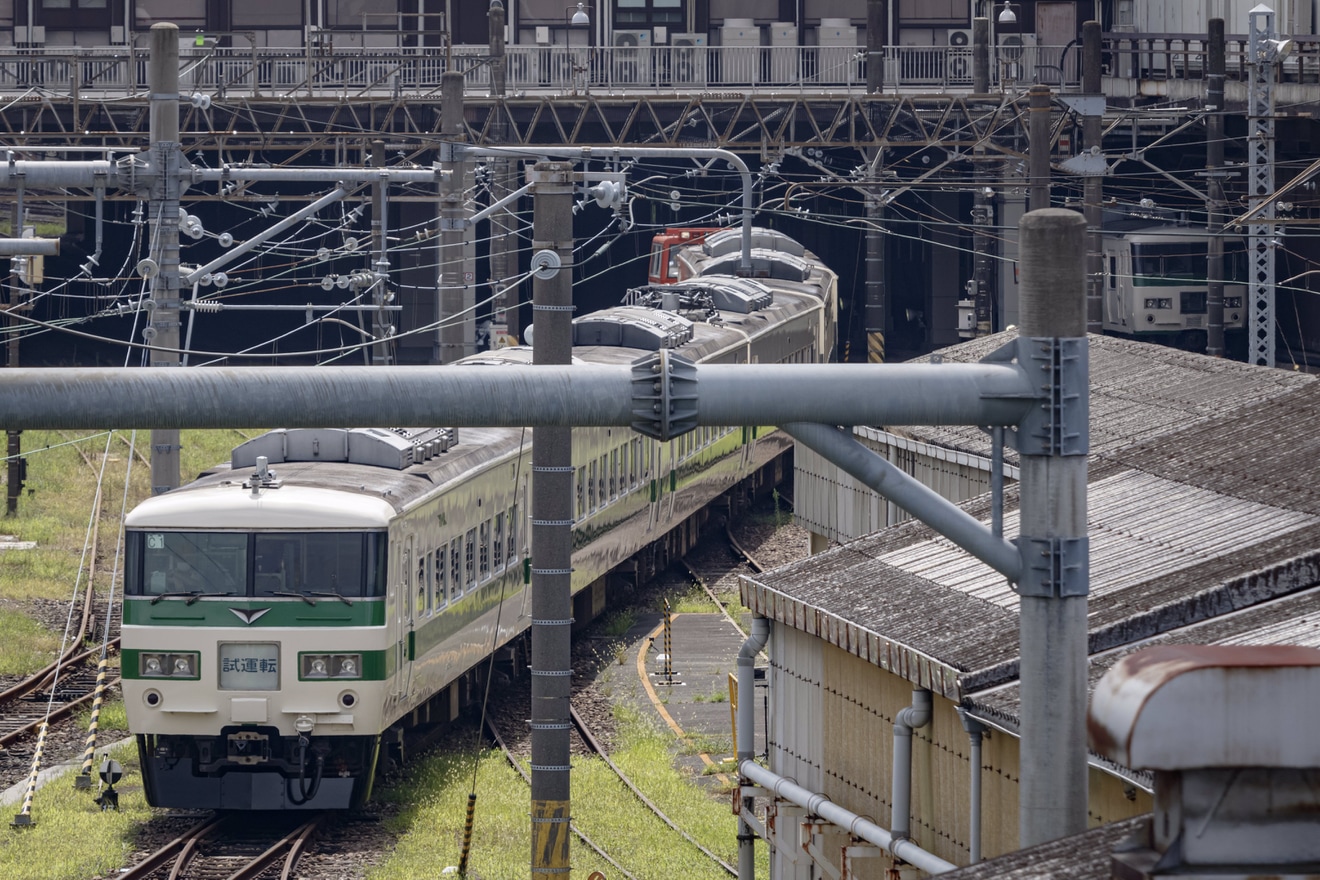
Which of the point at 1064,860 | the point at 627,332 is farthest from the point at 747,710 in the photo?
the point at 627,332

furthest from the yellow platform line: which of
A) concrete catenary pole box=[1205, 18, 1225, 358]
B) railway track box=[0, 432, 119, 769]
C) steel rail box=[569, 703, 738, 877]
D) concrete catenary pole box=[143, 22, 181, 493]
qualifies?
concrete catenary pole box=[1205, 18, 1225, 358]

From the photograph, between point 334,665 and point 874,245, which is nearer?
point 334,665

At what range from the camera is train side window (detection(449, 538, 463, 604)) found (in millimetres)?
16109

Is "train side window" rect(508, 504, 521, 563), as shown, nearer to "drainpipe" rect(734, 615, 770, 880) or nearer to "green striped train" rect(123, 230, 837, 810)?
"green striped train" rect(123, 230, 837, 810)

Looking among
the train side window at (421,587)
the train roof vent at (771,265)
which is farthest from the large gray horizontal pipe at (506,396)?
→ the train roof vent at (771,265)

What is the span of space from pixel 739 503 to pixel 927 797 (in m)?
20.9

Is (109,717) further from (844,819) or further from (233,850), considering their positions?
(844,819)

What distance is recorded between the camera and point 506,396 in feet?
21.7

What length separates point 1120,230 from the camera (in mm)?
42031

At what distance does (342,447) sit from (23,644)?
23.4 feet

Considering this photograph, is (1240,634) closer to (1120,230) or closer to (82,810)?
(82,810)

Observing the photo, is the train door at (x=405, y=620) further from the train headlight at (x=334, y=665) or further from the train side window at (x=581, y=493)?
the train side window at (x=581, y=493)

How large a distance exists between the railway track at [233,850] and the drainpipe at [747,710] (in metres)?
4.36

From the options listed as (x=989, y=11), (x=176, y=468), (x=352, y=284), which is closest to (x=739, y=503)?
(x=352, y=284)
